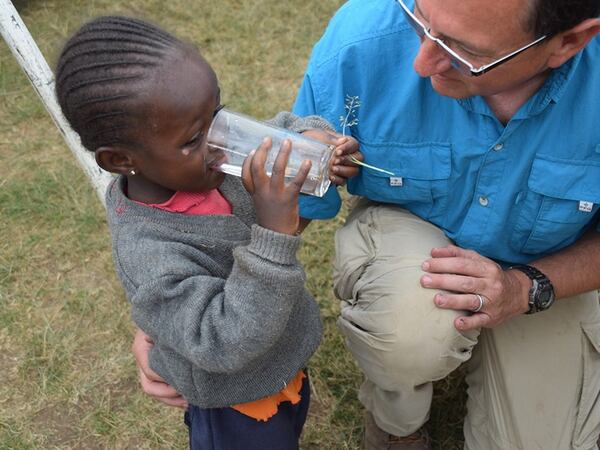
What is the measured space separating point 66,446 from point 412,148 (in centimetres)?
145

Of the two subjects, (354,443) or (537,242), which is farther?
(354,443)

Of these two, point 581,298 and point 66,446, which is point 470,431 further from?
point 66,446

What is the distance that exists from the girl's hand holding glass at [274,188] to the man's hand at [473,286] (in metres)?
0.56

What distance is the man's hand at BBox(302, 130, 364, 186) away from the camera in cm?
175

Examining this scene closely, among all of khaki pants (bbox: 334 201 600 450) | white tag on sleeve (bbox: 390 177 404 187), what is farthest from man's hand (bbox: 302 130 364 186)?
khaki pants (bbox: 334 201 600 450)

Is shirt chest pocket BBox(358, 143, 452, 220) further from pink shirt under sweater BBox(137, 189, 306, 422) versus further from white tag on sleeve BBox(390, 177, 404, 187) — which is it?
pink shirt under sweater BBox(137, 189, 306, 422)

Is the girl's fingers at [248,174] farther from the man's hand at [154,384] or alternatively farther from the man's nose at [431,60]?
the man's hand at [154,384]

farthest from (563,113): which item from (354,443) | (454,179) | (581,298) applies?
(354,443)

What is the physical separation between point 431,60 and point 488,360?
92cm

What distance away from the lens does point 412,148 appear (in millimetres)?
1918

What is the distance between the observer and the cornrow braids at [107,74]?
1.33 m

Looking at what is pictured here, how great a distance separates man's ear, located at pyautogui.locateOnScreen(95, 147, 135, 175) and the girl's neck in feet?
0.20

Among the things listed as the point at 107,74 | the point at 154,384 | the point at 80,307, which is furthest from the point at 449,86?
the point at 80,307

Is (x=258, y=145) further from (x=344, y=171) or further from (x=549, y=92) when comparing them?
(x=549, y=92)
